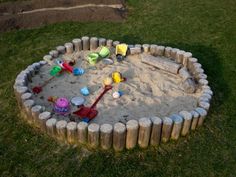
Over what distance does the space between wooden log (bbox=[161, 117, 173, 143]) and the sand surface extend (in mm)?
470

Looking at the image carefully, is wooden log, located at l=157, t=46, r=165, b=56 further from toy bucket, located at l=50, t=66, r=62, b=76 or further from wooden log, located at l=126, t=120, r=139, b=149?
wooden log, located at l=126, t=120, r=139, b=149

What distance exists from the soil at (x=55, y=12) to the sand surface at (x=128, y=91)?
8.19 feet

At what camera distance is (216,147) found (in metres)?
5.77

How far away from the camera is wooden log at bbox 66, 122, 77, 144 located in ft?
17.9

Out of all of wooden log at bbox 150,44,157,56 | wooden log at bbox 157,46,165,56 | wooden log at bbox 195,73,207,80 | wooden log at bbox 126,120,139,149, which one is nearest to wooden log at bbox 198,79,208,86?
wooden log at bbox 195,73,207,80

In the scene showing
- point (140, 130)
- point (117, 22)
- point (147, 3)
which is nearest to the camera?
point (140, 130)

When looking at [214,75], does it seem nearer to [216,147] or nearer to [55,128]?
[216,147]

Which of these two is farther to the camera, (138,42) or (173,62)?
(138,42)

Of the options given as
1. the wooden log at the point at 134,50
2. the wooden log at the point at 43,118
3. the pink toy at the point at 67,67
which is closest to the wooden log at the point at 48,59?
the pink toy at the point at 67,67

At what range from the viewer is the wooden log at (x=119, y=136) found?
5379 millimetres

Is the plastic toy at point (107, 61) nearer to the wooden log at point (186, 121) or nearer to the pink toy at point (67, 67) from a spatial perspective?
the pink toy at point (67, 67)

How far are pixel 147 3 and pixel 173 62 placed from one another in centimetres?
394

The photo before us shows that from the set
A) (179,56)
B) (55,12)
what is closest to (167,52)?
(179,56)

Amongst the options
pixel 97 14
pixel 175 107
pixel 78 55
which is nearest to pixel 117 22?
pixel 97 14
